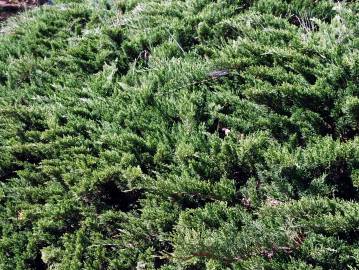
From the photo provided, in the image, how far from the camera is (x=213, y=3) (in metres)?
4.08

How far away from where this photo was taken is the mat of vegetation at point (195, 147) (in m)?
2.42

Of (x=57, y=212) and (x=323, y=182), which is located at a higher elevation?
(x=323, y=182)

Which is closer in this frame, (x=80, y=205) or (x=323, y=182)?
(x=323, y=182)

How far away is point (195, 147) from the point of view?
296 cm

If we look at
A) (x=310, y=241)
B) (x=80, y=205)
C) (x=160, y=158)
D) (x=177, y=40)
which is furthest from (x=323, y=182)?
(x=177, y=40)

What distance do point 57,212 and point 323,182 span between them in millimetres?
1665

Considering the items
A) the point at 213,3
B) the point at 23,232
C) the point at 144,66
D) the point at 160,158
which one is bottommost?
the point at 23,232

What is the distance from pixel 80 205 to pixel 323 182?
5.09 ft

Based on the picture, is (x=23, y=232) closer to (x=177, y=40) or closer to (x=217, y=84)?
(x=217, y=84)

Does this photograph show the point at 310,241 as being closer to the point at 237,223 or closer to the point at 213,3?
the point at 237,223

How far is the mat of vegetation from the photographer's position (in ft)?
7.94

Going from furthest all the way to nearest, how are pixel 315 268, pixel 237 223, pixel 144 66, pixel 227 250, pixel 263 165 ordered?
pixel 144 66 < pixel 263 165 < pixel 237 223 < pixel 227 250 < pixel 315 268

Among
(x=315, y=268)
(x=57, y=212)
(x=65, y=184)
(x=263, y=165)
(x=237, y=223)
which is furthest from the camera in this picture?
(x=65, y=184)

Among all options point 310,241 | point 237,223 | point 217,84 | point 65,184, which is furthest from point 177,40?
point 310,241
